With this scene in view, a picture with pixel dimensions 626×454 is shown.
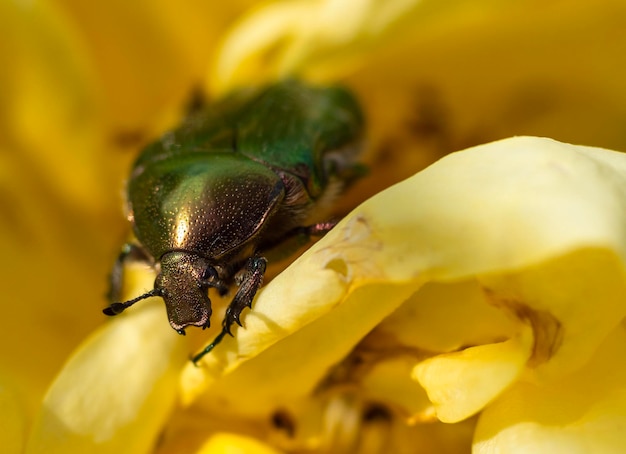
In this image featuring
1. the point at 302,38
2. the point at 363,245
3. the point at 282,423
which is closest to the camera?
the point at 363,245

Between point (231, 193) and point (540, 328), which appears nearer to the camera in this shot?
point (540, 328)

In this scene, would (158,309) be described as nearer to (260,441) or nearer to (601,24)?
(260,441)

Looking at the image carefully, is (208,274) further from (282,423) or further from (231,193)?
(282,423)

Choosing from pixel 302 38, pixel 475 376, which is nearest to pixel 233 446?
pixel 475 376

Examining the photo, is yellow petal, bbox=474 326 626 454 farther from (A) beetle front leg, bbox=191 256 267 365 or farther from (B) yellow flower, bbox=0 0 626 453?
(A) beetle front leg, bbox=191 256 267 365

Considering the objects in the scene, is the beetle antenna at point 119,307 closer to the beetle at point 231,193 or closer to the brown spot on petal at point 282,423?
the beetle at point 231,193

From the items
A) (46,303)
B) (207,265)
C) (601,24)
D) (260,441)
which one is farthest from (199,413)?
(601,24)

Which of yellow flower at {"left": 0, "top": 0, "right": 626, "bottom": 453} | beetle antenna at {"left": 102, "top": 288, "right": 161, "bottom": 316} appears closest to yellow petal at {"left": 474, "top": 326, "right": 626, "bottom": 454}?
yellow flower at {"left": 0, "top": 0, "right": 626, "bottom": 453}
